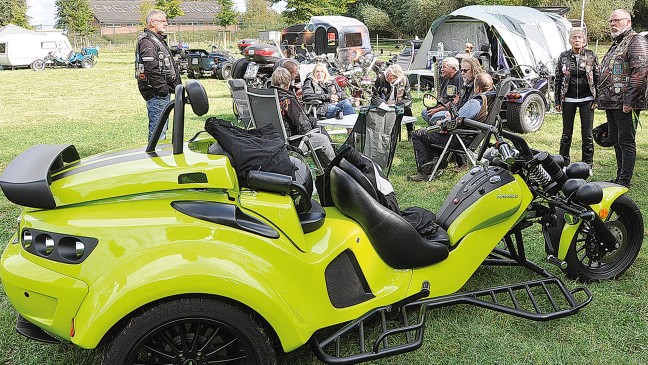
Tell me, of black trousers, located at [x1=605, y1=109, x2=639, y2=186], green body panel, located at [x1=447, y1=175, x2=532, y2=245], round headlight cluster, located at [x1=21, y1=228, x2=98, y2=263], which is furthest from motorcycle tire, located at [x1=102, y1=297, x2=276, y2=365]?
black trousers, located at [x1=605, y1=109, x2=639, y2=186]

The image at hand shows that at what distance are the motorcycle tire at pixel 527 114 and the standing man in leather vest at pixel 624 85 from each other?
3204 millimetres

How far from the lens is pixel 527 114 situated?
923cm

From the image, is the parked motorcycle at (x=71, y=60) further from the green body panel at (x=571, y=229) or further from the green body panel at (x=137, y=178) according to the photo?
the green body panel at (x=571, y=229)

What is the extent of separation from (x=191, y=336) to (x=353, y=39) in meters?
22.8

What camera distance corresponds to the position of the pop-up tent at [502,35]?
43.3 feet

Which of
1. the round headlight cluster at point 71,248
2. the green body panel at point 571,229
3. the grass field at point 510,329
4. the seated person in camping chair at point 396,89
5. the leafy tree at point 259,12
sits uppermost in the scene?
the leafy tree at point 259,12

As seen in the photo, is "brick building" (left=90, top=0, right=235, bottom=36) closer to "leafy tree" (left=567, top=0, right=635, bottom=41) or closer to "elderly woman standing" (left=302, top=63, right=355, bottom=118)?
"leafy tree" (left=567, top=0, right=635, bottom=41)

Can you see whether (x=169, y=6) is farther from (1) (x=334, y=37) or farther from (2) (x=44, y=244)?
(2) (x=44, y=244)

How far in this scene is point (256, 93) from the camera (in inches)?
257

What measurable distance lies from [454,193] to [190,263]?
1.84 m

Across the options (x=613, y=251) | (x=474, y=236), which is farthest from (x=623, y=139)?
(x=474, y=236)

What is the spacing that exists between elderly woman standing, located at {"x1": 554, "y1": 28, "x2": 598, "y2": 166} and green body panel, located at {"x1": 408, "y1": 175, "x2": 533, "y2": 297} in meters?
3.66

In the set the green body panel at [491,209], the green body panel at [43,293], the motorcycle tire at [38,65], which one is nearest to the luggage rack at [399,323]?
the green body panel at [491,209]

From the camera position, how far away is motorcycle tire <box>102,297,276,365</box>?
2.28 metres
